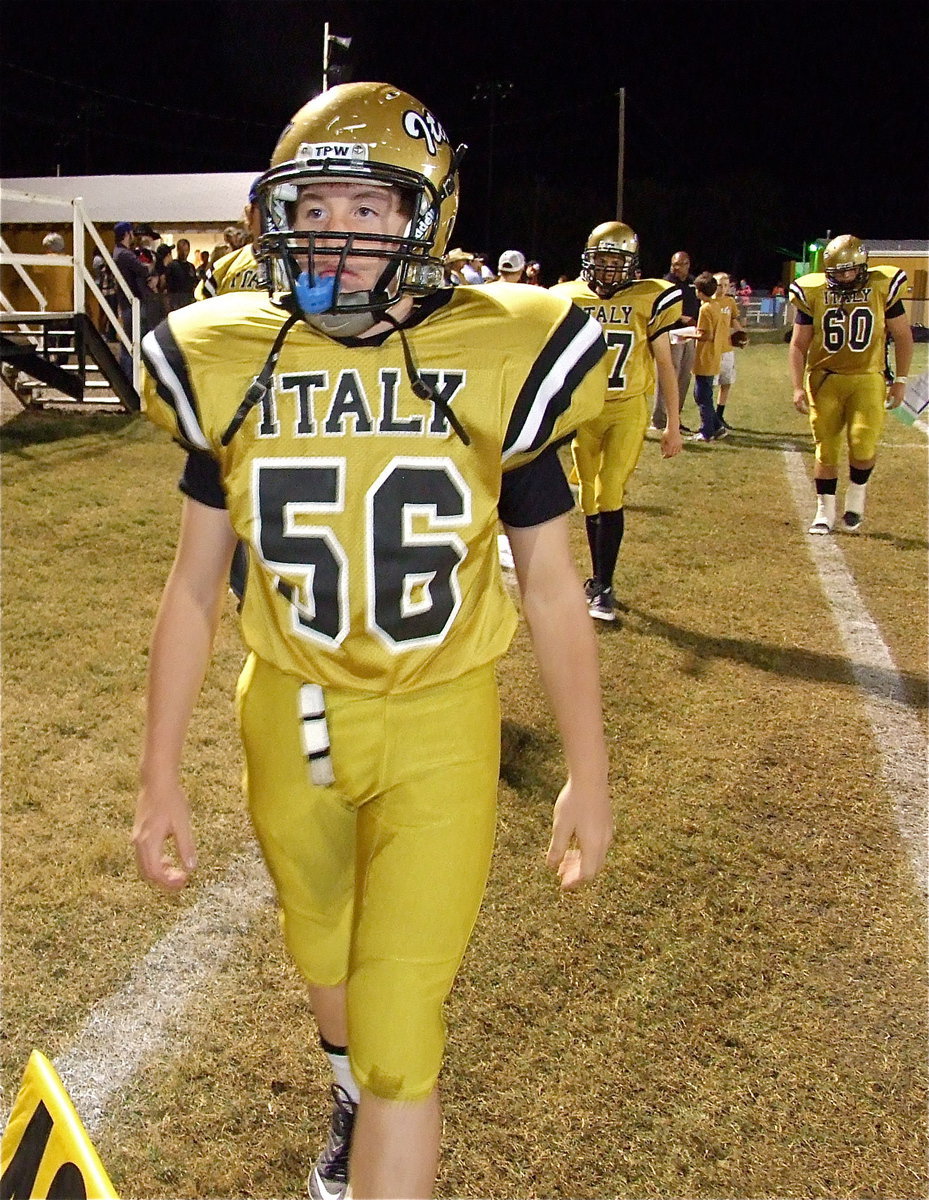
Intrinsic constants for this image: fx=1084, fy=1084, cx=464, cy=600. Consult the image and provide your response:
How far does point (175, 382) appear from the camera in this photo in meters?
1.75

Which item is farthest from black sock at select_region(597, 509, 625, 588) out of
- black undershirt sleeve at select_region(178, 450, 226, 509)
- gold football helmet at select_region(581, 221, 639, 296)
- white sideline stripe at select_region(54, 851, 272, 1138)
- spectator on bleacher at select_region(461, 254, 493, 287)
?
spectator on bleacher at select_region(461, 254, 493, 287)

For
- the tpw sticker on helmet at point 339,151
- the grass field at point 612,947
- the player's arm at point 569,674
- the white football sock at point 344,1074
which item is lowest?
the grass field at point 612,947

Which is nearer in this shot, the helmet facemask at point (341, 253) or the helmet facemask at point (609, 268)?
the helmet facemask at point (341, 253)

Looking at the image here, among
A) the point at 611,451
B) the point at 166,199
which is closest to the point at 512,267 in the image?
the point at 611,451

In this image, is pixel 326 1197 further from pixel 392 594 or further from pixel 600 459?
pixel 600 459

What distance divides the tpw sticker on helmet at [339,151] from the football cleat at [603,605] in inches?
169

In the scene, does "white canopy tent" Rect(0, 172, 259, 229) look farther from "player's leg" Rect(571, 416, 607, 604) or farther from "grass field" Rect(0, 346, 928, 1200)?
"grass field" Rect(0, 346, 928, 1200)

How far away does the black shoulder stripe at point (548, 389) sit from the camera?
173 centimetres

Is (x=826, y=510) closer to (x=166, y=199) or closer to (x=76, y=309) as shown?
(x=76, y=309)

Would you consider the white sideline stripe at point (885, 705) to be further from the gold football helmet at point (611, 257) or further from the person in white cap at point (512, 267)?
the person in white cap at point (512, 267)

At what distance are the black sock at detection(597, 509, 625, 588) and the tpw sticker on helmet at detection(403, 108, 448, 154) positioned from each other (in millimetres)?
4166

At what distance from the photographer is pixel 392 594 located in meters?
1.72

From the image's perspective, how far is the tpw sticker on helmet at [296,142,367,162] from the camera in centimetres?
171

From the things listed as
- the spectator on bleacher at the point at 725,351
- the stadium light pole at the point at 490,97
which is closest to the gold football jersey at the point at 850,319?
the spectator on bleacher at the point at 725,351
